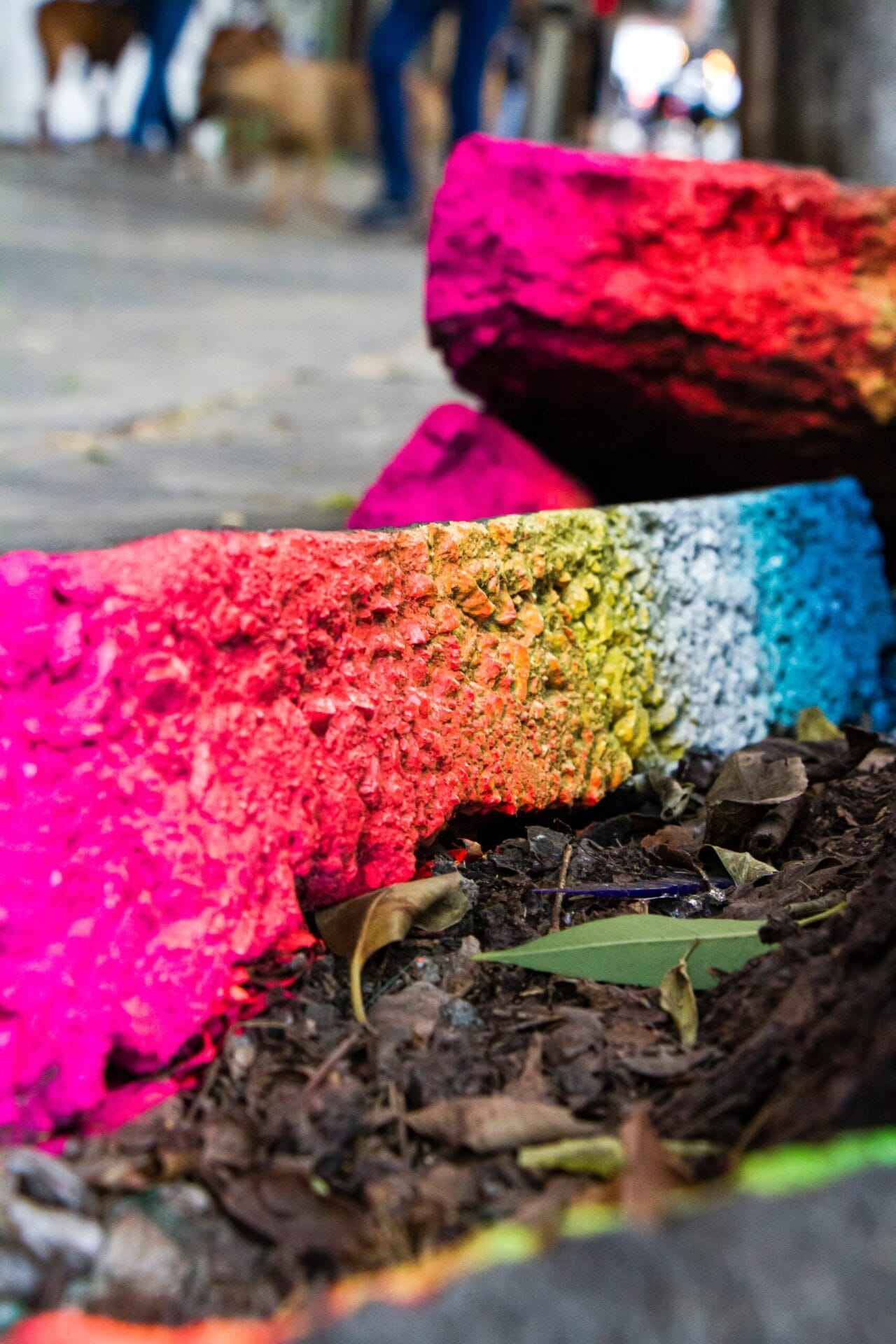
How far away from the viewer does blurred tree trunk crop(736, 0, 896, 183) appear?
3070 mm

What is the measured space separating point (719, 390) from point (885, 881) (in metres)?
1.09

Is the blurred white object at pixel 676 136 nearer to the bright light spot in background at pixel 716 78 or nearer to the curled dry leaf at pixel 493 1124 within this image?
the bright light spot in background at pixel 716 78

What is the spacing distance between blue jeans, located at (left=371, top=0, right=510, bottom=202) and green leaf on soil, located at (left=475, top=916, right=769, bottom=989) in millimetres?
6486

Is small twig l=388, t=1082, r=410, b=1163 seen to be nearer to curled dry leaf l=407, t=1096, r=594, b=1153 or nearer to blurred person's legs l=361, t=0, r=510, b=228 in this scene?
curled dry leaf l=407, t=1096, r=594, b=1153

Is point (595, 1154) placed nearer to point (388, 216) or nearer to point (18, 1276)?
point (18, 1276)

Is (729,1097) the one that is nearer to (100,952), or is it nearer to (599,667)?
(100,952)

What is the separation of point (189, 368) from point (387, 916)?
3.54 meters

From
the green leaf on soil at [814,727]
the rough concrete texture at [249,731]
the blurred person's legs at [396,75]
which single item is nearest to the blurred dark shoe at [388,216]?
the blurred person's legs at [396,75]

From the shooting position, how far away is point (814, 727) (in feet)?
6.02

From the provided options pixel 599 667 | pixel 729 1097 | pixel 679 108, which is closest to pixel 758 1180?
pixel 729 1097

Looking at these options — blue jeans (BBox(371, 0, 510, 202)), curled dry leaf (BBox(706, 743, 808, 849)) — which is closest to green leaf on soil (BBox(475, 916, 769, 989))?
curled dry leaf (BBox(706, 743, 808, 849))

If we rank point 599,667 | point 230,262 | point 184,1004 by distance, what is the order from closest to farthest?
1. point 184,1004
2. point 599,667
3. point 230,262

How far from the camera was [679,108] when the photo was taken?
15.3 m

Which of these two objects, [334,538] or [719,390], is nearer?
[334,538]
